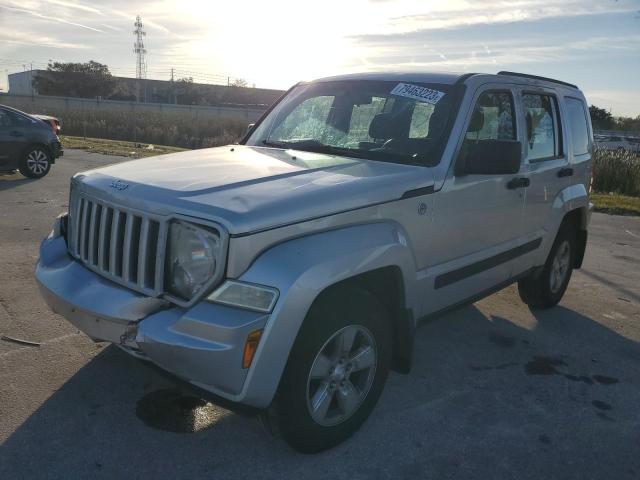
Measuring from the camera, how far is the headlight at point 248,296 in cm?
247

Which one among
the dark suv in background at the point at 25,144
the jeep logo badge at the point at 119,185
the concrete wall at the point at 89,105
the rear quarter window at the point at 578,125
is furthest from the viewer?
the concrete wall at the point at 89,105

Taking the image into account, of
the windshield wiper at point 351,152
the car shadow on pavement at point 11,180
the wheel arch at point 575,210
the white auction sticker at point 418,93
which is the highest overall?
the white auction sticker at point 418,93

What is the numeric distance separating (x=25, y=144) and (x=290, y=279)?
11.0m

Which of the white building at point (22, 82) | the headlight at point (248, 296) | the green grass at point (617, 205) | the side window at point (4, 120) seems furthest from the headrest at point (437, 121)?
the white building at point (22, 82)

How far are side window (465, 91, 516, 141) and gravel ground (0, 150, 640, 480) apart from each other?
163 cm

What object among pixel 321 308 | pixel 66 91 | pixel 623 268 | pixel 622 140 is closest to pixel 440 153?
pixel 321 308

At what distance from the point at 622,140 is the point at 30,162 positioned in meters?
30.5

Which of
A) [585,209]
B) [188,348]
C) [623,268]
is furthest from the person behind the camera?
[623,268]

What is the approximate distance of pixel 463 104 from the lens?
376 centimetres

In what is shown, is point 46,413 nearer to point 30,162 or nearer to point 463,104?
point 463,104

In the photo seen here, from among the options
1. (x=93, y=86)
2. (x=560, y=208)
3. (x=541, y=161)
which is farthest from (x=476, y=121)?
(x=93, y=86)

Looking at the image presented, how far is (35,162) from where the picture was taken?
465 inches

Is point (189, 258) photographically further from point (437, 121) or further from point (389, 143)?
point (437, 121)

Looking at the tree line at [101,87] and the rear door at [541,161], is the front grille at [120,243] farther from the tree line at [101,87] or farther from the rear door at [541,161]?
the tree line at [101,87]
